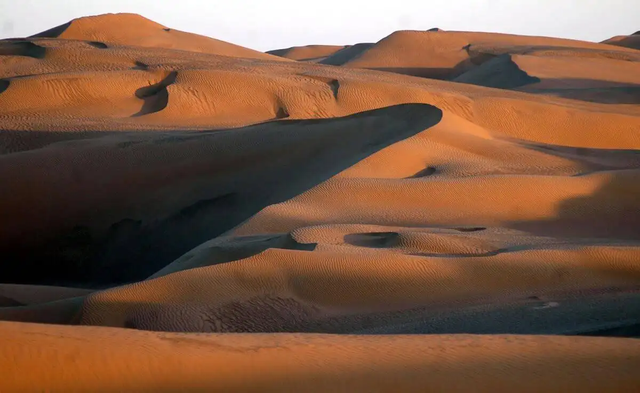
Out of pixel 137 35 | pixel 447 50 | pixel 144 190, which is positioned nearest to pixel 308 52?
pixel 447 50

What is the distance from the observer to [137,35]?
18.6 metres

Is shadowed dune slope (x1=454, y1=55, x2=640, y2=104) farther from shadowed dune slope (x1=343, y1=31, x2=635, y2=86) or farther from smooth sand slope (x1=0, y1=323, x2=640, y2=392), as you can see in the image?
smooth sand slope (x1=0, y1=323, x2=640, y2=392)

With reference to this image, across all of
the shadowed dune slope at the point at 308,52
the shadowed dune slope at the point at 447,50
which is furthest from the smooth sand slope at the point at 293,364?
the shadowed dune slope at the point at 308,52

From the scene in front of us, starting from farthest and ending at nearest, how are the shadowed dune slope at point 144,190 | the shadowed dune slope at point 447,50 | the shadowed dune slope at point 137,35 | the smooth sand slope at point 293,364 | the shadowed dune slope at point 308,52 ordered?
the shadowed dune slope at point 308,52, the shadowed dune slope at point 447,50, the shadowed dune slope at point 137,35, the shadowed dune slope at point 144,190, the smooth sand slope at point 293,364

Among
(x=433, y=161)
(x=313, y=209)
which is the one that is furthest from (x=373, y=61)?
(x=313, y=209)

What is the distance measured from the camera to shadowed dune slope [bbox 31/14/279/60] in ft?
58.4

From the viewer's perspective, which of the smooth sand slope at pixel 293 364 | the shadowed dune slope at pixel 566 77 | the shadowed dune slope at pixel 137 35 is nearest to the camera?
the smooth sand slope at pixel 293 364

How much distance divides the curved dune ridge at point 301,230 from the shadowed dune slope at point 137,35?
4817 millimetres

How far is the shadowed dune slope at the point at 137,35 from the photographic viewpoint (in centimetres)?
1780

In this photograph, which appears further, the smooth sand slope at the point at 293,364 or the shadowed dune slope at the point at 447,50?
the shadowed dune slope at the point at 447,50

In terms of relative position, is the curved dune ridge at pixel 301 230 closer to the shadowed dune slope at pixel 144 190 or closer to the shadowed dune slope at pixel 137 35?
the shadowed dune slope at pixel 144 190

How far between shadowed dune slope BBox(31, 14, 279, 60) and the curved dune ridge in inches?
190

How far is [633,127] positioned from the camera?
10.3 metres

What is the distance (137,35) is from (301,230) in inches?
574
